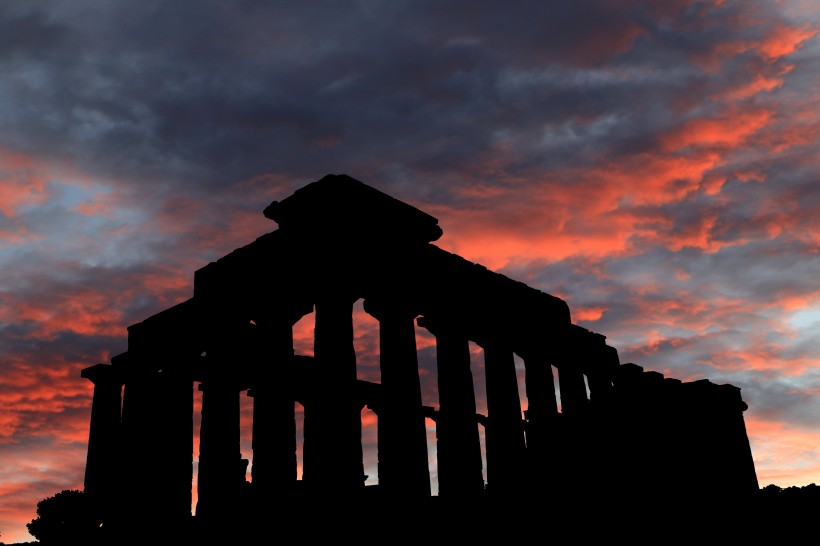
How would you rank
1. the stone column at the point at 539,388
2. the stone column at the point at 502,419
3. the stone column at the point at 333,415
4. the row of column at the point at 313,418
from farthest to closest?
the stone column at the point at 539,388, the stone column at the point at 502,419, the row of column at the point at 313,418, the stone column at the point at 333,415

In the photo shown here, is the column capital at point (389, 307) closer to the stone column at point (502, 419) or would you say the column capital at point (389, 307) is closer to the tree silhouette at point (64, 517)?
the stone column at point (502, 419)

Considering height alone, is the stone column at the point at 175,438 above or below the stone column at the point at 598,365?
→ below

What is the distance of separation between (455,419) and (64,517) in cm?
2260

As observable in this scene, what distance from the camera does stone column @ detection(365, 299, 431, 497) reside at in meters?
32.5

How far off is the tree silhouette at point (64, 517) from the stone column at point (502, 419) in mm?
17873

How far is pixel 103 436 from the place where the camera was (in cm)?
4112

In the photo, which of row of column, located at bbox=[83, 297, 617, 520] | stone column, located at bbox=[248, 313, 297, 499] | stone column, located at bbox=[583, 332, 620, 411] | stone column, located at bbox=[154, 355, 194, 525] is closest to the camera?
row of column, located at bbox=[83, 297, 617, 520]

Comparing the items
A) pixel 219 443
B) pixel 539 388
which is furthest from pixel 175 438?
pixel 539 388

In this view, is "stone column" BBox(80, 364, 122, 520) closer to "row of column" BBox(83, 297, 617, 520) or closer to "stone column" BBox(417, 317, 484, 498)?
"row of column" BBox(83, 297, 617, 520)

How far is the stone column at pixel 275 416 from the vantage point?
32.9 meters

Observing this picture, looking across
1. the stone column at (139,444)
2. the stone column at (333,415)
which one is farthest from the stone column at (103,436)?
the stone column at (333,415)

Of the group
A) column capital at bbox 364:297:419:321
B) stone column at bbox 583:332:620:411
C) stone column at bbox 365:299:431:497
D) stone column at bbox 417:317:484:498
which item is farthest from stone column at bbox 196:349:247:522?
stone column at bbox 583:332:620:411

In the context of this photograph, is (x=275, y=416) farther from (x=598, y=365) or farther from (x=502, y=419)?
(x=598, y=365)

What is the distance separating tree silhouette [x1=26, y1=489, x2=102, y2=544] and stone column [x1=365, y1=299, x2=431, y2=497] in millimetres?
14439
